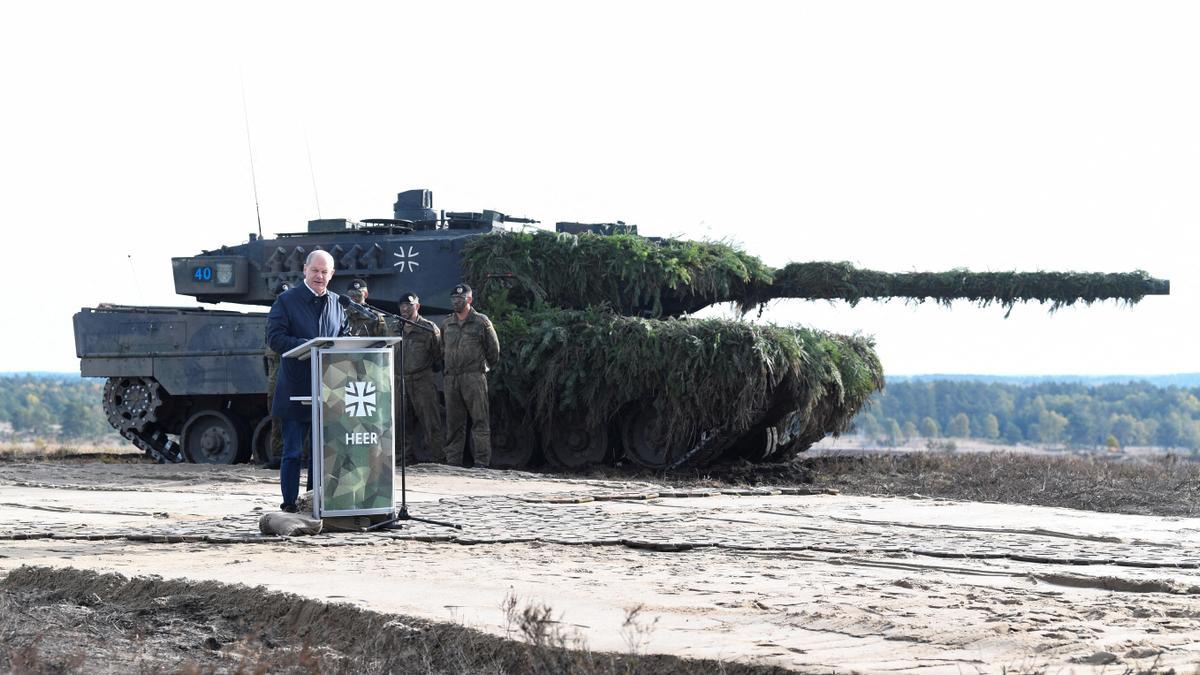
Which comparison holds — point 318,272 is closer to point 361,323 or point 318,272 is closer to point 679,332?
point 361,323

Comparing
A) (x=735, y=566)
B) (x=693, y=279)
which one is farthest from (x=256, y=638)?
(x=693, y=279)

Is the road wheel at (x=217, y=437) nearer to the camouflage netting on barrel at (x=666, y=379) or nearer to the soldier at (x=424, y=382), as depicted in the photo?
the soldier at (x=424, y=382)

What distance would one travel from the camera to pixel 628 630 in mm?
5723

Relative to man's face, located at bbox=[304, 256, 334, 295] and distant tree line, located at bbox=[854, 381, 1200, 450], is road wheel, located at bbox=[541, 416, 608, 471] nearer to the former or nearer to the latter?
man's face, located at bbox=[304, 256, 334, 295]

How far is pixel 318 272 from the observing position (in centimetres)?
961

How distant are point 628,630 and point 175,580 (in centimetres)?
233

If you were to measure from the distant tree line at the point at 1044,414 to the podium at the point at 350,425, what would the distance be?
1960 inches

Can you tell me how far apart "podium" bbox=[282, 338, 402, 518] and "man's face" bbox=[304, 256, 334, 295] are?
20.6 inches

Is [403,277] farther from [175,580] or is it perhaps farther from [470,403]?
[175,580]

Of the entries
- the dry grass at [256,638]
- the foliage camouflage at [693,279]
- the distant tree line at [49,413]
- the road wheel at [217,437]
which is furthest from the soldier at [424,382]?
the distant tree line at [49,413]

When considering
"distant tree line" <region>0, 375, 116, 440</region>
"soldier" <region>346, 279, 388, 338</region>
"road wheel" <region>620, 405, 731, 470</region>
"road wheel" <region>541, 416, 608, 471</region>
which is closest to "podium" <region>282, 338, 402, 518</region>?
"soldier" <region>346, 279, 388, 338</region>

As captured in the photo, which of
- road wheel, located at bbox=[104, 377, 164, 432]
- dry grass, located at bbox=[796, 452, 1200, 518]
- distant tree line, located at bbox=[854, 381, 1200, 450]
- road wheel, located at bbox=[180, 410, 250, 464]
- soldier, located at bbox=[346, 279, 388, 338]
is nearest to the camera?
dry grass, located at bbox=[796, 452, 1200, 518]

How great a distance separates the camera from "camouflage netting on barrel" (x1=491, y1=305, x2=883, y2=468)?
1628 centimetres

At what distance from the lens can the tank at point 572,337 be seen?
54.4 ft
